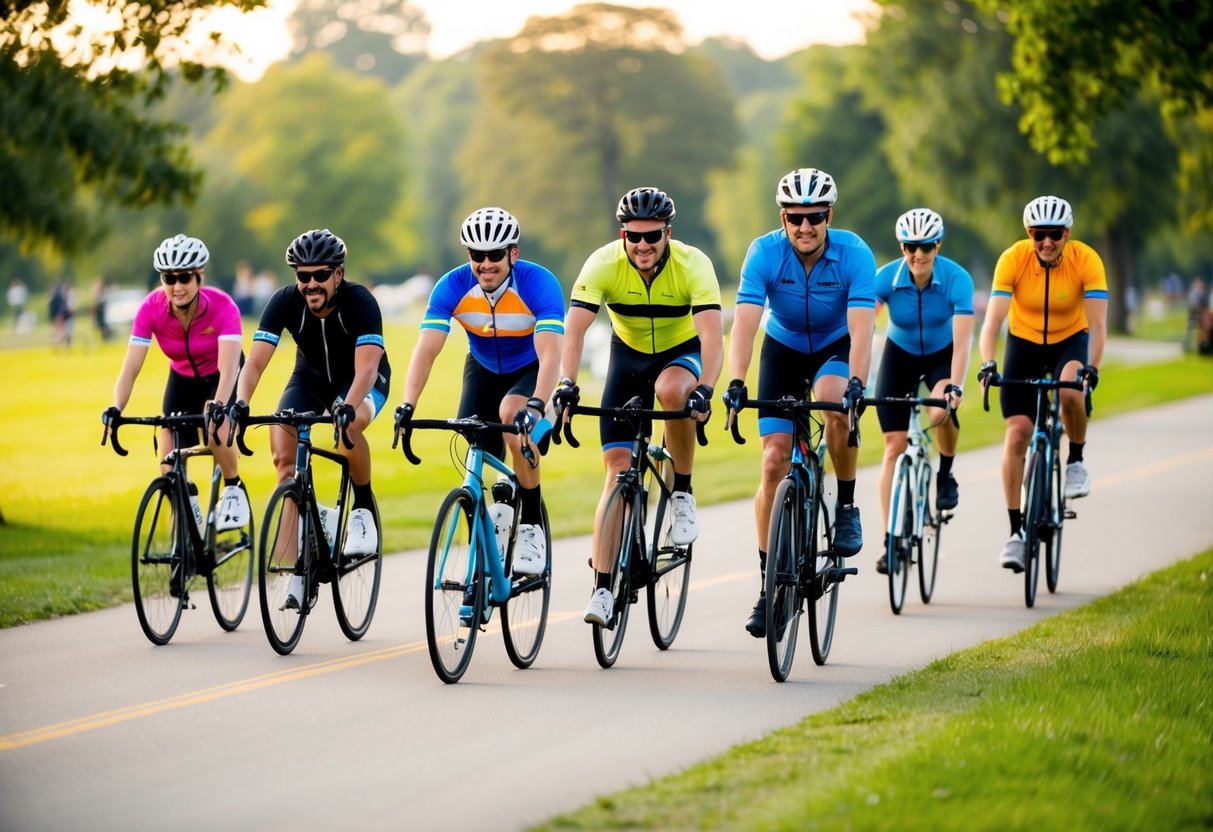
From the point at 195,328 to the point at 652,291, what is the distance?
121 inches

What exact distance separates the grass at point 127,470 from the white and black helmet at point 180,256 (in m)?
1.85

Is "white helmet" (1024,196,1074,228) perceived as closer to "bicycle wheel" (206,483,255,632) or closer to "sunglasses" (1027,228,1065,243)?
"sunglasses" (1027,228,1065,243)

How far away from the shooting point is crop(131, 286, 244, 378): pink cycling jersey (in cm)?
1029

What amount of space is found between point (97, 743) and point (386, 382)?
3.37 m

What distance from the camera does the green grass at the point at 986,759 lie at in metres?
5.79

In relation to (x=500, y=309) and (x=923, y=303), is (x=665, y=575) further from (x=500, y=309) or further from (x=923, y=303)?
(x=923, y=303)

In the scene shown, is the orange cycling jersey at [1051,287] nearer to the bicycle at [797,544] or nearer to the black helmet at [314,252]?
the bicycle at [797,544]

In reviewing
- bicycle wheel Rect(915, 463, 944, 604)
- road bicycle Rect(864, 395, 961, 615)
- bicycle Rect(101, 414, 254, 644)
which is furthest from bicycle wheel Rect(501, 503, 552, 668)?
bicycle wheel Rect(915, 463, 944, 604)

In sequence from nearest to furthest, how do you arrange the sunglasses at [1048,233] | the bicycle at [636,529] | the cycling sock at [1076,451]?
the bicycle at [636,529], the sunglasses at [1048,233], the cycling sock at [1076,451]

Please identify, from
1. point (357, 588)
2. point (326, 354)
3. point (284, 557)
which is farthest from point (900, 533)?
point (284, 557)

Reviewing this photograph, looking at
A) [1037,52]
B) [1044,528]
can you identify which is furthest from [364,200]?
[1044,528]

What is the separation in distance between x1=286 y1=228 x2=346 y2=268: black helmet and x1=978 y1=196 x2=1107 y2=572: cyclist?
416cm

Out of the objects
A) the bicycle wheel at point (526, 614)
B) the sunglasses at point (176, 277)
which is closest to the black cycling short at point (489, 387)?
the bicycle wheel at point (526, 614)

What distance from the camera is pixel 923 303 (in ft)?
37.2
